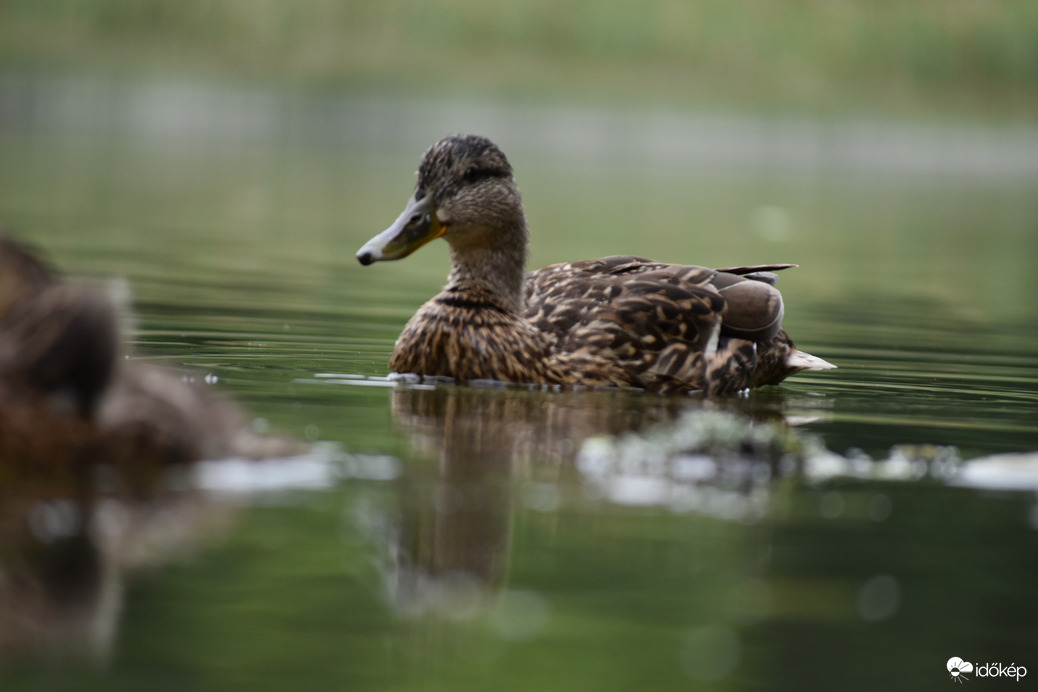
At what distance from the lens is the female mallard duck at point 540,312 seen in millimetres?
9141

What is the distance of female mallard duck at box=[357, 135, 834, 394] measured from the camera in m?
9.14

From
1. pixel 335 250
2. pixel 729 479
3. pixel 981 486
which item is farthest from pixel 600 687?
pixel 335 250

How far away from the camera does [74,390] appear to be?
5473 mm

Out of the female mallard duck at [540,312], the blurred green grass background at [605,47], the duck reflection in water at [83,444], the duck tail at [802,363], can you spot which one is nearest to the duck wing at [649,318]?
the female mallard duck at [540,312]

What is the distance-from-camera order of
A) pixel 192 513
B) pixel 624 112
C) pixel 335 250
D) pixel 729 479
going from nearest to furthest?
pixel 192 513
pixel 729 479
pixel 335 250
pixel 624 112

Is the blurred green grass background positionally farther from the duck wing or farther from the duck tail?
the duck wing

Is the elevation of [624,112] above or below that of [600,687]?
above

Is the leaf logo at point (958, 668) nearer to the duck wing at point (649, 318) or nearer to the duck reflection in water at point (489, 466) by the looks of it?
the duck reflection in water at point (489, 466)

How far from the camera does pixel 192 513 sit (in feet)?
17.6

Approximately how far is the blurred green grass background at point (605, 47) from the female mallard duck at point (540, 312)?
12858 cm

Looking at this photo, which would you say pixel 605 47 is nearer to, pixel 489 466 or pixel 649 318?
pixel 649 318

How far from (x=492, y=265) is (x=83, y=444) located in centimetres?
421

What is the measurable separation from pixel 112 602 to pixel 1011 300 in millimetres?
15262

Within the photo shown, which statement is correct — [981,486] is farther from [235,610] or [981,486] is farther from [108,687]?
[108,687]
